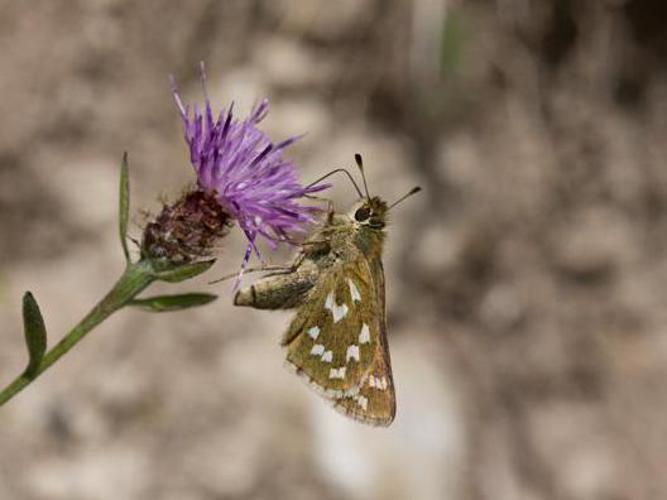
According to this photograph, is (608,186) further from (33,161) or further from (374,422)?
(374,422)

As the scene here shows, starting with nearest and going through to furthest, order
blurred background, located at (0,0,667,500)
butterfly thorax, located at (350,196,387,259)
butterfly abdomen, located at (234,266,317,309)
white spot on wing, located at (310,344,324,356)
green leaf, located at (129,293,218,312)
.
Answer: green leaf, located at (129,293,218,312) < butterfly abdomen, located at (234,266,317,309) < white spot on wing, located at (310,344,324,356) < butterfly thorax, located at (350,196,387,259) < blurred background, located at (0,0,667,500)

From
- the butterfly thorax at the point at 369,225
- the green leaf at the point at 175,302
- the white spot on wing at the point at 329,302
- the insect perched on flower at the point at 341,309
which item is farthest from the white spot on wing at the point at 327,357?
the green leaf at the point at 175,302

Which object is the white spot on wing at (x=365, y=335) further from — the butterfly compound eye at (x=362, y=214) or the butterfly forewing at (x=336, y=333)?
the butterfly compound eye at (x=362, y=214)

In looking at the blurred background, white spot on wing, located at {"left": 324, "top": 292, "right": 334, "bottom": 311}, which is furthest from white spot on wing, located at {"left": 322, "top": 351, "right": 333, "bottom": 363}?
the blurred background

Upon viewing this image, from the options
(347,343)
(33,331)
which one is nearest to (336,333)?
(347,343)

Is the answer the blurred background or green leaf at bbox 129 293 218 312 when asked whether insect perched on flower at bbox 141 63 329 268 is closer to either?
green leaf at bbox 129 293 218 312

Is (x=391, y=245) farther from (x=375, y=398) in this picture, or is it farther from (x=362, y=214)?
(x=375, y=398)
